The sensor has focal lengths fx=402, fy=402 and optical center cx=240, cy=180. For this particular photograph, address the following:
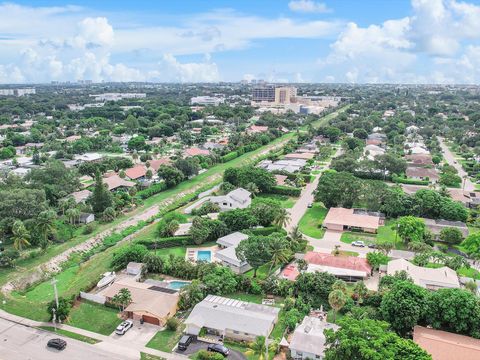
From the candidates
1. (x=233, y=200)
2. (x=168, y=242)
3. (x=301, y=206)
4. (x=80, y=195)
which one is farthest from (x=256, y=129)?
(x=168, y=242)

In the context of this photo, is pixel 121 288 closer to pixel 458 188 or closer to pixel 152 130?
pixel 458 188

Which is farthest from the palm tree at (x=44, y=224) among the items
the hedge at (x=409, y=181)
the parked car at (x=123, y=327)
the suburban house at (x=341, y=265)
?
the hedge at (x=409, y=181)

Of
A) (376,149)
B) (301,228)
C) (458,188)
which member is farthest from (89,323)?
(376,149)

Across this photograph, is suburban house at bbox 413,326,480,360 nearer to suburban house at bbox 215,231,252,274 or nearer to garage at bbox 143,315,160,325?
suburban house at bbox 215,231,252,274

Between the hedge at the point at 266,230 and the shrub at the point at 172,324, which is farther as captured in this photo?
the hedge at the point at 266,230

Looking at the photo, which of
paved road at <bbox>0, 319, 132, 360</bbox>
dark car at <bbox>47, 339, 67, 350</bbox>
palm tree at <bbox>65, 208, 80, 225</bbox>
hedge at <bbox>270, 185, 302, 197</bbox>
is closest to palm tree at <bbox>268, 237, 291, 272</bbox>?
paved road at <bbox>0, 319, 132, 360</bbox>

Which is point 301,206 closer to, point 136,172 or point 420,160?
point 136,172

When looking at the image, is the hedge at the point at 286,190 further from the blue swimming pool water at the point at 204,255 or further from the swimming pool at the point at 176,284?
the swimming pool at the point at 176,284
